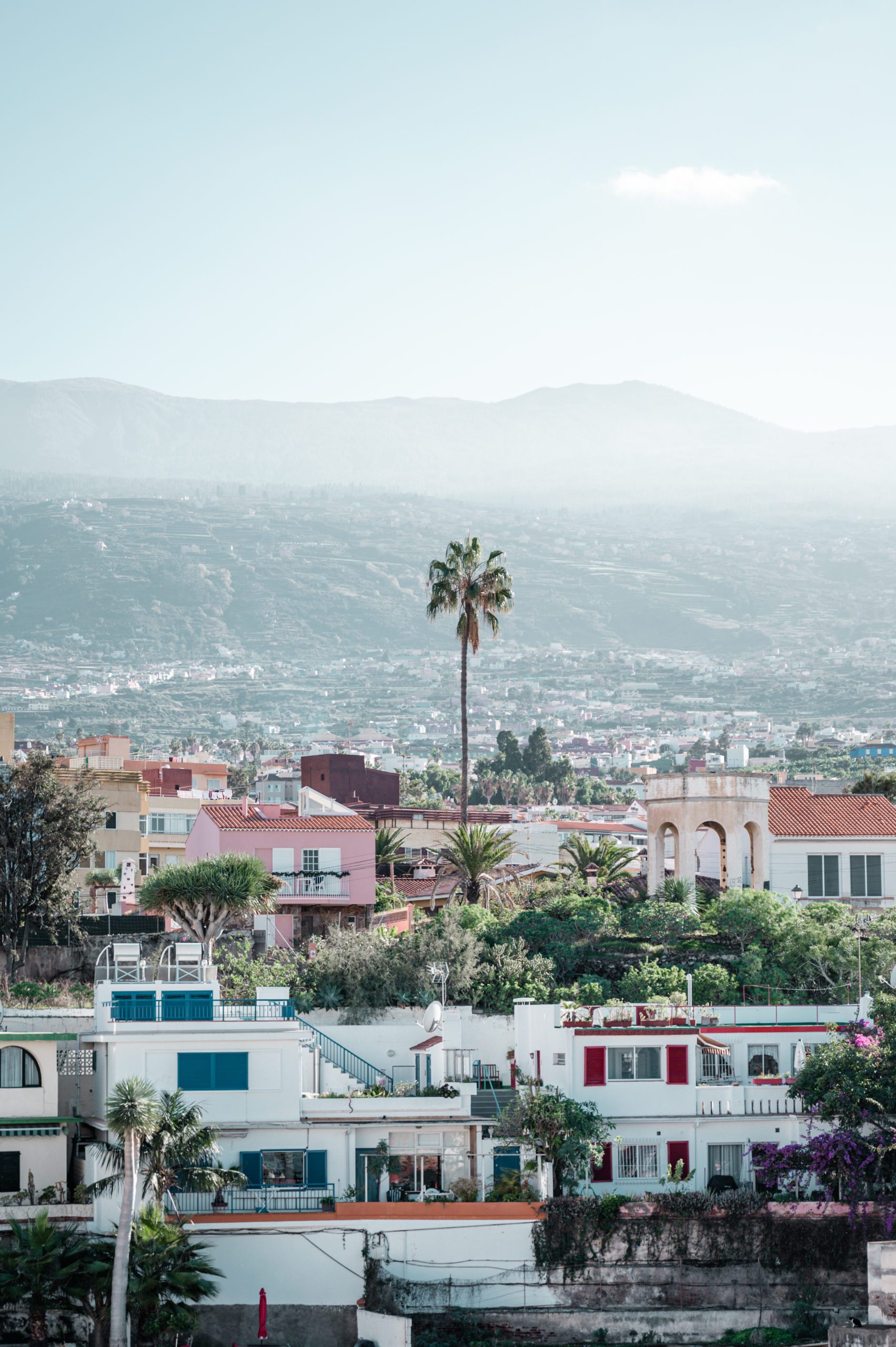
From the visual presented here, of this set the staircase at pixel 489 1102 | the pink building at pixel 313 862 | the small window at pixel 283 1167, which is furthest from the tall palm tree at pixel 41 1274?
the pink building at pixel 313 862

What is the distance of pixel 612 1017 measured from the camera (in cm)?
4416

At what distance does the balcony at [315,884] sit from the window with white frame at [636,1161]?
2392cm

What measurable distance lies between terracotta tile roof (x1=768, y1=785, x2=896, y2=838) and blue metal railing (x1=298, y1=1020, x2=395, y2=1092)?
23993 millimetres

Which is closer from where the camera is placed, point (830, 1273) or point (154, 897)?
point (830, 1273)

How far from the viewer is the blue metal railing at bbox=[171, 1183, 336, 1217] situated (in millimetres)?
40062

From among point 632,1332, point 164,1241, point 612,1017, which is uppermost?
point 612,1017

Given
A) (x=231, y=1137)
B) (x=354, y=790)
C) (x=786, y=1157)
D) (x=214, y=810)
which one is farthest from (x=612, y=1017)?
(x=354, y=790)

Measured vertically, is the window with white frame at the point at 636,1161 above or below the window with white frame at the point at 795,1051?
below

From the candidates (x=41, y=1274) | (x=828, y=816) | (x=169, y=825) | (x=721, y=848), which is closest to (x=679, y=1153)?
(x=41, y=1274)

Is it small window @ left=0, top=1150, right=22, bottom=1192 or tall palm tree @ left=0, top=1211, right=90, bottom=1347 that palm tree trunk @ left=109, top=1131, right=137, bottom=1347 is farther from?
small window @ left=0, top=1150, right=22, bottom=1192

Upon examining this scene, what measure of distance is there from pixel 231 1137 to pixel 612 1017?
363 inches

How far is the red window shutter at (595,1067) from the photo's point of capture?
43.0m

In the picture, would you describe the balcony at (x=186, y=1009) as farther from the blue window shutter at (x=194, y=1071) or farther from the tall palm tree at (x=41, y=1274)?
the tall palm tree at (x=41, y=1274)

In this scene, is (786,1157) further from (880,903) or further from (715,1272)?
(880,903)
